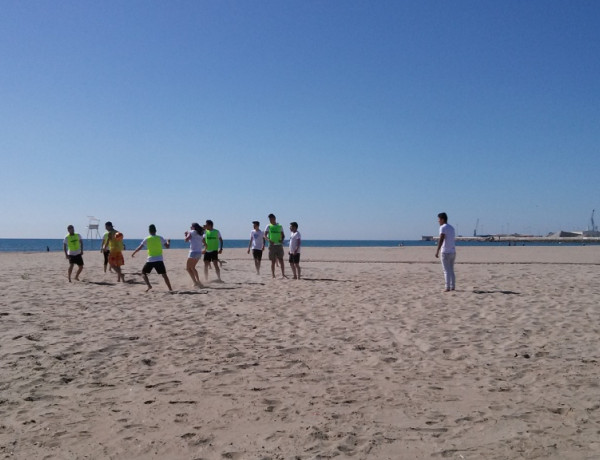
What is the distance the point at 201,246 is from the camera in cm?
1184

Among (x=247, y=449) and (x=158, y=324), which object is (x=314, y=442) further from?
(x=158, y=324)

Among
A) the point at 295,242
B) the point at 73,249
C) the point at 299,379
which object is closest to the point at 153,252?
the point at 73,249

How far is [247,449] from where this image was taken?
10.3ft

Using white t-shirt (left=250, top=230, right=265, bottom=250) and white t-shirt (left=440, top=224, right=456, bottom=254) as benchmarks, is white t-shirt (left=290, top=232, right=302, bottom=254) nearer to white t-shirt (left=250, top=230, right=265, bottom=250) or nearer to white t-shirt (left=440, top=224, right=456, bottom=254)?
white t-shirt (left=250, top=230, right=265, bottom=250)

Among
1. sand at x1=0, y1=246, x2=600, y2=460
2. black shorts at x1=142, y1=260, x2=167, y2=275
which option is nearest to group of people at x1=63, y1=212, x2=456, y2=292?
black shorts at x1=142, y1=260, x2=167, y2=275

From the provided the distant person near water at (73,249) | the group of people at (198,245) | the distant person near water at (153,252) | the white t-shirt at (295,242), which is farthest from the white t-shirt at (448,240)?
the distant person near water at (73,249)

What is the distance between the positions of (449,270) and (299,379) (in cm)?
660

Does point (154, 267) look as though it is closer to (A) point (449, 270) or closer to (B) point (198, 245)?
(B) point (198, 245)

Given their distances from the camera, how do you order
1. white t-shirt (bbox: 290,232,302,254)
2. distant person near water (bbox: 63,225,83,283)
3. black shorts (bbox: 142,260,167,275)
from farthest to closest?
white t-shirt (bbox: 290,232,302,254) < distant person near water (bbox: 63,225,83,283) < black shorts (bbox: 142,260,167,275)

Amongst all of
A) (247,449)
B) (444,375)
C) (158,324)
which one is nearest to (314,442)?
(247,449)

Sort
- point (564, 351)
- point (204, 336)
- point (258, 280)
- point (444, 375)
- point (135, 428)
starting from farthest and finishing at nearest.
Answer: point (258, 280), point (204, 336), point (564, 351), point (444, 375), point (135, 428)

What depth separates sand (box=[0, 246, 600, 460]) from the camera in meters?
3.23

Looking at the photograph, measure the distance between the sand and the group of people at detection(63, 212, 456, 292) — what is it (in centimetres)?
197

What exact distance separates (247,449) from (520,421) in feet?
6.87
